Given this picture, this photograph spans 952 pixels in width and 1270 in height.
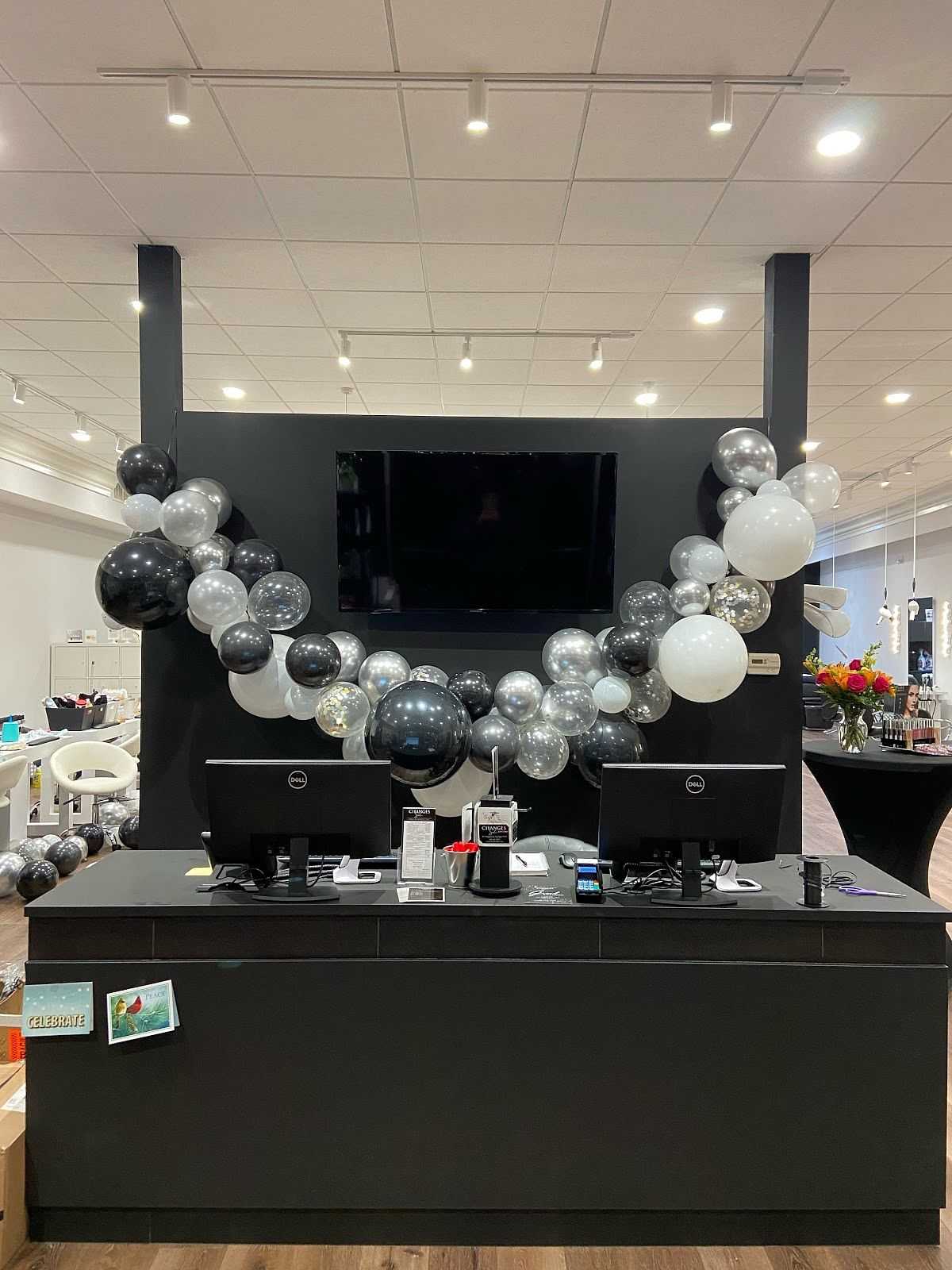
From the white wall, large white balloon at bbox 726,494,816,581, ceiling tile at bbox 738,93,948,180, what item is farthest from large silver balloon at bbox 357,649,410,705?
the white wall

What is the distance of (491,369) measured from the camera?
232 inches

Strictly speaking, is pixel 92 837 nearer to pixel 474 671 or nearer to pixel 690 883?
pixel 474 671

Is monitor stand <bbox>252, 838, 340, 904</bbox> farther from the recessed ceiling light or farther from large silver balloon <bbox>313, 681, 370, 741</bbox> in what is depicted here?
the recessed ceiling light

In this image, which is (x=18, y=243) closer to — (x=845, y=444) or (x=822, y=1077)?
(x=822, y=1077)

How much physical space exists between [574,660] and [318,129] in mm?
2297

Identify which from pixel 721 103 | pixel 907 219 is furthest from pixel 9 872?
pixel 907 219

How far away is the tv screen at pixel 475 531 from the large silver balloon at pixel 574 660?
1.07 feet

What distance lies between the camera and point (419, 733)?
3213 millimetres

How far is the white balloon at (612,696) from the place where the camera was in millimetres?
3689

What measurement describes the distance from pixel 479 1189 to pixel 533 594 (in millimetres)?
2478

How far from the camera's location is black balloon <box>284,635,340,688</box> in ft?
11.5

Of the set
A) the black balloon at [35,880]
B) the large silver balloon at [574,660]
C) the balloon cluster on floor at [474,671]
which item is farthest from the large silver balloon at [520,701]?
the black balloon at [35,880]

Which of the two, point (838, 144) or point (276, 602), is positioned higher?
point (838, 144)

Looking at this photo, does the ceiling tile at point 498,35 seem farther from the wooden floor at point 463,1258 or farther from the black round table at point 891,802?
the wooden floor at point 463,1258
